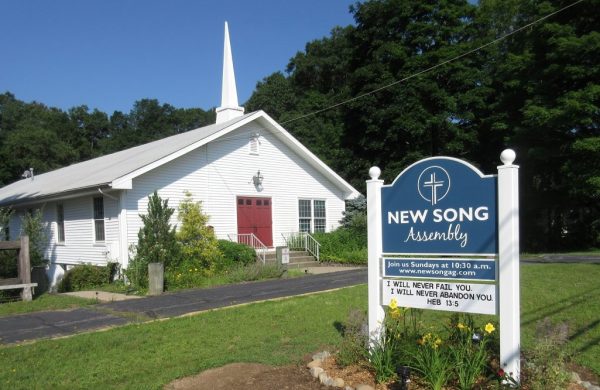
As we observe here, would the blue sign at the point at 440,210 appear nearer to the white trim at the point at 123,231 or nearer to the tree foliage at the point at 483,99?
the white trim at the point at 123,231

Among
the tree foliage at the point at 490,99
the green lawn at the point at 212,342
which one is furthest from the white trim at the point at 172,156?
the tree foliage at the point at 490,99

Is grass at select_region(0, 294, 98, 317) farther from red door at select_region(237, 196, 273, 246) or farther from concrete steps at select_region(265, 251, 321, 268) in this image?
red door at select_region(237, 196, 273, 246)

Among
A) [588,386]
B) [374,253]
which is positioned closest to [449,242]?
[374,253]

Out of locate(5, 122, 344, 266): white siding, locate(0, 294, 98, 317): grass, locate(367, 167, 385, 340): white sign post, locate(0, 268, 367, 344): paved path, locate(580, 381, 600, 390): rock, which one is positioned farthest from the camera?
locate(5, 122, 344, 266): white siding

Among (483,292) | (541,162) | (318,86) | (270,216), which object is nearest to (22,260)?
(270,216)

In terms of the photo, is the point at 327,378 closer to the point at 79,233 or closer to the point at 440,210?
the point at 440,210

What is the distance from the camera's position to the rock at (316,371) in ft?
19.0

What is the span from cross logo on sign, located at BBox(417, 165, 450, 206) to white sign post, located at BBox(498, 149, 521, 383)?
66 centimetres

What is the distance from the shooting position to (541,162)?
28.6 metres

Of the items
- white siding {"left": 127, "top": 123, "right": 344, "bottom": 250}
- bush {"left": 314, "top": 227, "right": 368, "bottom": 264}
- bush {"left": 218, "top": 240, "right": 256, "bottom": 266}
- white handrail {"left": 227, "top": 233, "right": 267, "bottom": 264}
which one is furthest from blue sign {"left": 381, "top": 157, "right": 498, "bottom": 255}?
bush {"left": 314, "top": 227, "right": 368, "bottom": 264}

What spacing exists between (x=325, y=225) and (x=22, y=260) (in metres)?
13.3

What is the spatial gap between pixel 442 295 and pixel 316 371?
64.1 inches

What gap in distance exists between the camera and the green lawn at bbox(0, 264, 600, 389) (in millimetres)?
6297

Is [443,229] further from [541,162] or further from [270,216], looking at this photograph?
[541,162]
